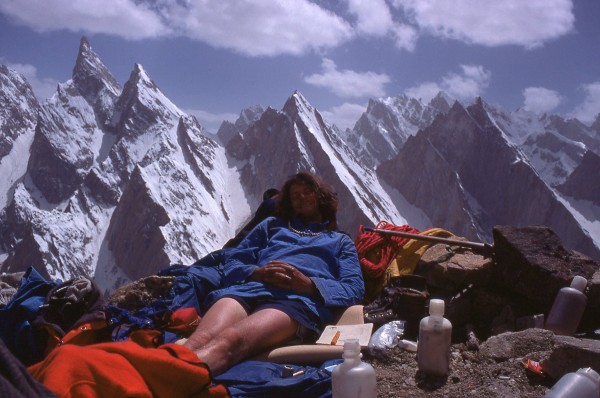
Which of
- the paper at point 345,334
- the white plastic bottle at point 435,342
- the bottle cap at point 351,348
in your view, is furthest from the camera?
the paper at point 345,334

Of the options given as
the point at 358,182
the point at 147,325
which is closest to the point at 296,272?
the point at 147,325

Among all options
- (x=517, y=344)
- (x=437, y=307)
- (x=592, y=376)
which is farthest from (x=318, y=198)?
(x=592, y=376)

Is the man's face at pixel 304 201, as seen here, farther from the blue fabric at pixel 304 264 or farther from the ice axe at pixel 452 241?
the ice axe at pixel 452 241

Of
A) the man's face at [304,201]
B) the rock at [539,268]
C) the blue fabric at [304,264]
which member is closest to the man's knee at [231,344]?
the blue fabric at [304,264]

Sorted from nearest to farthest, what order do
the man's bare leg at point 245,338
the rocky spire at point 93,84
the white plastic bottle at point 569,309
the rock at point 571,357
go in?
the rock at point 571,357 → the man's bare leg at point 245,338 → the white plastic bottle at point 569,309 → the rocky spire at point 93,84

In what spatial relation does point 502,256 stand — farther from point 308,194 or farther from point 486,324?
point 308,194

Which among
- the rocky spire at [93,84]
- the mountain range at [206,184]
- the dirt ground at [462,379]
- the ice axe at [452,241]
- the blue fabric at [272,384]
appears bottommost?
the dirt ground at [462,379]

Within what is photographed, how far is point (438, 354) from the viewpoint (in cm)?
368

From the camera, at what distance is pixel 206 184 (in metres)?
141

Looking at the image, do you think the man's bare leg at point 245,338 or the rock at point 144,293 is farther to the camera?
the rock at point 144,293

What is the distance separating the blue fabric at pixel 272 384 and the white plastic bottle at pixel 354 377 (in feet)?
1.65

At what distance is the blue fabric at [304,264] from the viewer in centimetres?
452

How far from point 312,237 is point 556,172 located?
21835cm

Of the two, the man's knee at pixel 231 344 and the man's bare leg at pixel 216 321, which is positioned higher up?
the man's bare leg at pixel 216 321
